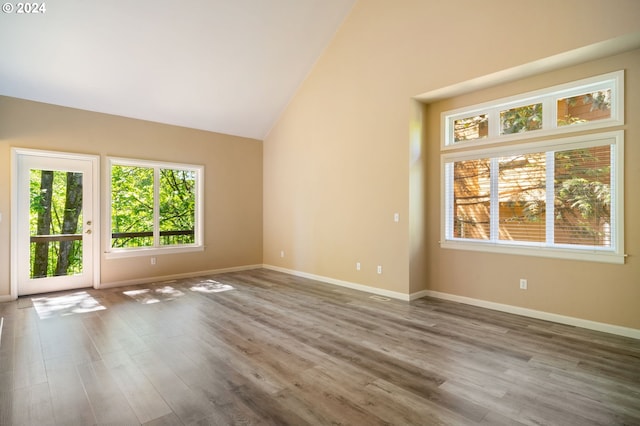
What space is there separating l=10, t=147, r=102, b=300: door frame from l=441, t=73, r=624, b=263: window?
5580 millimetres

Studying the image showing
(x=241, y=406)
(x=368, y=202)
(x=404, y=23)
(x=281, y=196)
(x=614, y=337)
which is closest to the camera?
(x=241, y=406)

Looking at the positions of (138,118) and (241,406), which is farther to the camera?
(138,118)

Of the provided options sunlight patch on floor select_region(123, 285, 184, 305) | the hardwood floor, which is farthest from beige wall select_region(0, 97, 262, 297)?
the hardwood floor

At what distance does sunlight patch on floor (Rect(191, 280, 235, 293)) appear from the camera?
5.38 m

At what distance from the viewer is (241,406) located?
2.16 m

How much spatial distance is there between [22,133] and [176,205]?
248cm

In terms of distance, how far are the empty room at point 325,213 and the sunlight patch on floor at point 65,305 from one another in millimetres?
57

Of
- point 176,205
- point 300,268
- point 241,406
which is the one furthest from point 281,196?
point 241,406

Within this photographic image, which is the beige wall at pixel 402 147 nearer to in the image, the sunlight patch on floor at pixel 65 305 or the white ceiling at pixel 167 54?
the white ceiling at pixel 167 54

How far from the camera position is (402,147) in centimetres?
488

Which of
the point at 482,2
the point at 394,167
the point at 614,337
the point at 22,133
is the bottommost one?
the point at 614,337

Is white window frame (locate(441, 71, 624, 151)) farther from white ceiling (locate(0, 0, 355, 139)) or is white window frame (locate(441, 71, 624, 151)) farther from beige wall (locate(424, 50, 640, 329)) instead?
white ceiling (locate(0, 0, 355, 139))

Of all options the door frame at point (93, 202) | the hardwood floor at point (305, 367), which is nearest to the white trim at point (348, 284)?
the hardwood floor at point (305, 367)

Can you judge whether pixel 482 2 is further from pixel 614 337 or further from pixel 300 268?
pixel 300 268
